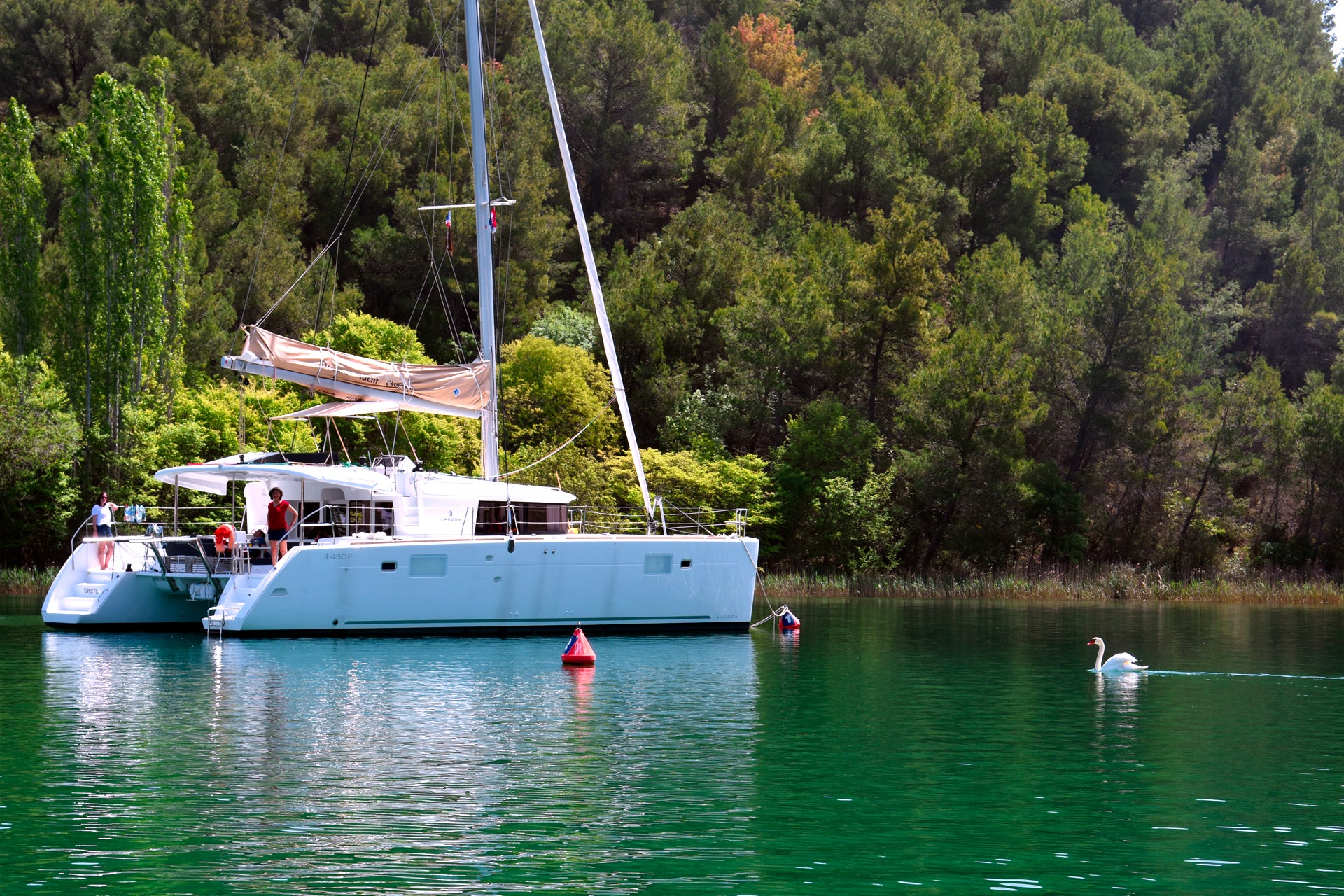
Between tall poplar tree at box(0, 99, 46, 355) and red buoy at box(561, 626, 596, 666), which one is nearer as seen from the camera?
red buoy at box(561, 626, 596, 666)

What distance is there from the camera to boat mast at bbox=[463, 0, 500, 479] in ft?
97.9

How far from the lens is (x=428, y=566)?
1129 inches

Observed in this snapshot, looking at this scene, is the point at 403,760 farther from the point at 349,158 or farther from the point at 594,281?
the point at 349,158

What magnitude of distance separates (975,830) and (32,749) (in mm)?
10280

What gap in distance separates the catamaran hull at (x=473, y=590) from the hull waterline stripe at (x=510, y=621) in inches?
0.8

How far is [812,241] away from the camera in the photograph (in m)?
56.9


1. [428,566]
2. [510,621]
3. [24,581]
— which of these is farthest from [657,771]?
[24,581]

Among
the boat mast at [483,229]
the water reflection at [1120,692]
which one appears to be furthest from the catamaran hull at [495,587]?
the water reflection at [1120,692]

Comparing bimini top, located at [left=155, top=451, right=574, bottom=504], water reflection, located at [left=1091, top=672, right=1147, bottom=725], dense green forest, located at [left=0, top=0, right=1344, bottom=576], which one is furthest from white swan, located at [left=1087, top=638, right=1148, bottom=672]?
dense green forest, located at [left=0, top=0, right=1344, bottom=576]

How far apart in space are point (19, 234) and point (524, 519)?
2263 cm

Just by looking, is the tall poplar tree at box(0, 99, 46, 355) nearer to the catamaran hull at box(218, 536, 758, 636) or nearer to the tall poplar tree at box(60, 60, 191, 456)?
the tall poplar tree at box(60, 60, 191, 456)

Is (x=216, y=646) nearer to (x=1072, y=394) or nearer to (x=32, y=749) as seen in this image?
(x=32, y=749)

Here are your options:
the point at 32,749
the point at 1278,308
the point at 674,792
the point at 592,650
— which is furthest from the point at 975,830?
the point at 1278,308

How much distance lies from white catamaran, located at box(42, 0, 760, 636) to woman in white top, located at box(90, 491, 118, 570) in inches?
4.2
